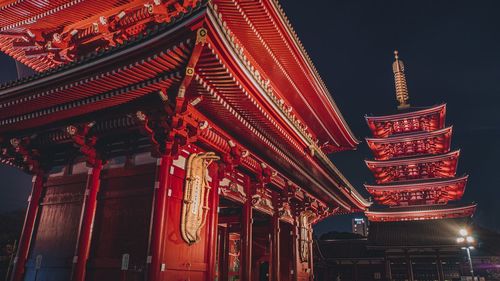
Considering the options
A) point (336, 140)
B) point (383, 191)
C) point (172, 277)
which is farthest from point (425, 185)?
point (172, 277)

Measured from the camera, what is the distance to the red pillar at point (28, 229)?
967cm

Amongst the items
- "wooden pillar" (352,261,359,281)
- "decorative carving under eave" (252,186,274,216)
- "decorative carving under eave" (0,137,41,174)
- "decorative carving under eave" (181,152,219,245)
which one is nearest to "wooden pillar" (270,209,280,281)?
"decorative carving under eave" (252,186,274,216)

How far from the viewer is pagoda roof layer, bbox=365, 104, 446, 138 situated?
32.4 m

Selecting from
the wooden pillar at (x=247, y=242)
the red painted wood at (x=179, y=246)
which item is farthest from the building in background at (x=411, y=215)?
the red painted wood at (x=179, y=246)

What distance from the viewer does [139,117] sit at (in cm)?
810

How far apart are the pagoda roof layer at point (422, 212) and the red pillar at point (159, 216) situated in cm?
2519

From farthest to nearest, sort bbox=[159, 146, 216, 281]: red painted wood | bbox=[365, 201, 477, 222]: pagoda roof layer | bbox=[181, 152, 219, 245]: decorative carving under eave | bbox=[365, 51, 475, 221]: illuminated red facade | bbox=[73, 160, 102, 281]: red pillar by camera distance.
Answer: bbox=[365, 51, 475, 221]: illuminated red facade
bbox=[365, 201, 477, 222]: pagoda roof layer
bbox=[181, 152, 219, 245]: decorative carving under eave
bbox=[73, 160, 102, 281]: red pillar
bbox=[159, 146, 216, 281]: red painted wood

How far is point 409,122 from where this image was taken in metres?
33.8

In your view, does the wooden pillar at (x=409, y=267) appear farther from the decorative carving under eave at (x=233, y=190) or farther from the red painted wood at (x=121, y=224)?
the red painted wood at (x=121, y=224)

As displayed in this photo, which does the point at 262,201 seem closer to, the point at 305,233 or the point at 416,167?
the point at 305,233

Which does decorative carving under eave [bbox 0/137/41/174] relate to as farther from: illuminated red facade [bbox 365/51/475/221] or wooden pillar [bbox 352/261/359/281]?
illuminated red facade [bbox 365/51/475/221]

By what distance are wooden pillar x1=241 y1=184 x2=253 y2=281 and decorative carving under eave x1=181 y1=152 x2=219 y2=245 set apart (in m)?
2.50

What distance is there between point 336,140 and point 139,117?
16.6 meters

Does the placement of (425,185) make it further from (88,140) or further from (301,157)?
(88,140)
